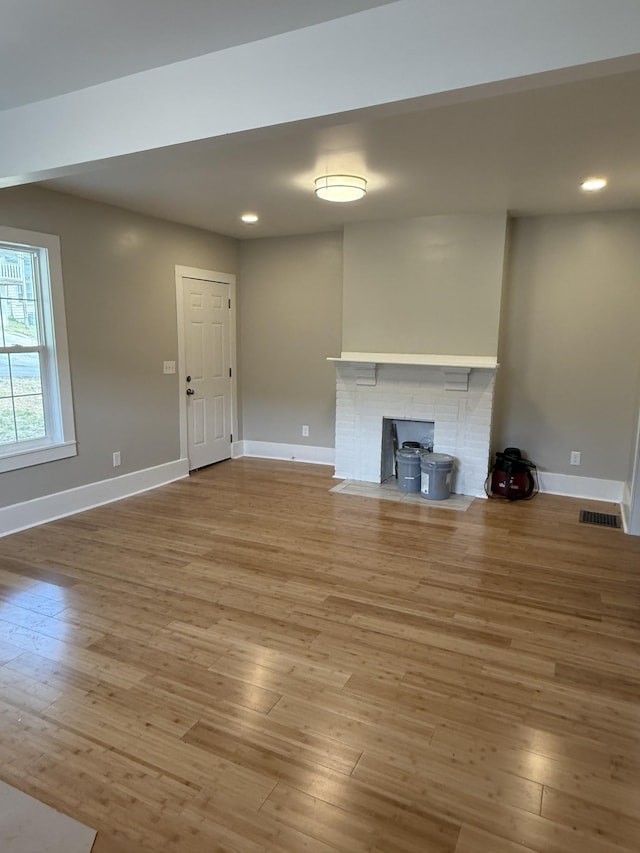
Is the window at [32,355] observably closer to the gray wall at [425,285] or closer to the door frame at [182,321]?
the door frame at [182,321]

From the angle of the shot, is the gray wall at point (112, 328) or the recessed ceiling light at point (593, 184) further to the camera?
the gray wall at point (112, 328)

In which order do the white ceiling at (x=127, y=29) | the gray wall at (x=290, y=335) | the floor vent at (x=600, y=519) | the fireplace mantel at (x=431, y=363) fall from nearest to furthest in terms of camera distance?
the white ceiling at (x=127, y=29) < the floor vent at (x=600, y=519) < the fireplace mantel at (x=431, y=363) < the gray wall at (x=290, y=335)

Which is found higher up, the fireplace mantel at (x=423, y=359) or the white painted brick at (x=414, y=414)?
the fireplace mantel at (x=423, y=359)

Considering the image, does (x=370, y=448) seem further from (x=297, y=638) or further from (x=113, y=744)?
(x=113, y=744)

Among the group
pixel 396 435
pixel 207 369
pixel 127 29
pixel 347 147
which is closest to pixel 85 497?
pixel 207 369

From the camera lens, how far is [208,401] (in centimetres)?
593

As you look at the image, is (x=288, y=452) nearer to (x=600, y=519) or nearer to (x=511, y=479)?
(x=511, y=479)

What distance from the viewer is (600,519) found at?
438 centimetres

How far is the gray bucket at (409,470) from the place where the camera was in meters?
5.01

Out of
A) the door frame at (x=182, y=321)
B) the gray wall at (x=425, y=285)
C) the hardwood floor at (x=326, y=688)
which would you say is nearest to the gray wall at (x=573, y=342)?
the gray wall at (x=425, y=285)

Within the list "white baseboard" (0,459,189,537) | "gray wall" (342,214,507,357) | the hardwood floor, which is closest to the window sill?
"white baseboard" (0,459,189,537)

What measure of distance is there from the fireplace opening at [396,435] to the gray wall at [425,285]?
775 millimetres

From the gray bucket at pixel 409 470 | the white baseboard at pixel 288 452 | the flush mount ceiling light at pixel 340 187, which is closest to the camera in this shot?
the flush mount ceiling light at pixel 340 187

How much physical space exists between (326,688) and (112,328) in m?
3.61
